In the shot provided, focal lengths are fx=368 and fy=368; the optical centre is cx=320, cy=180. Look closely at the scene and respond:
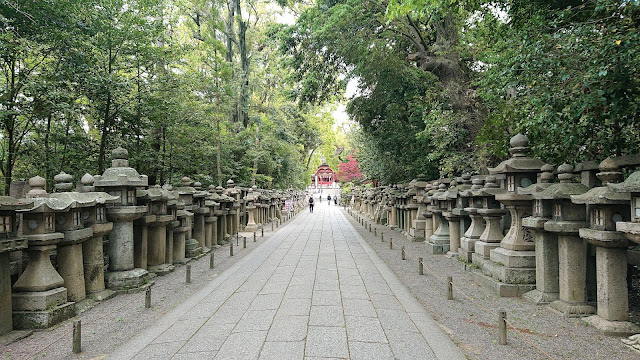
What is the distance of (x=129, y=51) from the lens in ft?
36.8

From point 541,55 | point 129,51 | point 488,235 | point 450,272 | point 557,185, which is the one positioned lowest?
point 450,272

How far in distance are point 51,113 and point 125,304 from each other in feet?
21.8

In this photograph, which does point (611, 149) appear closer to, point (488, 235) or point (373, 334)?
point (488, 235)

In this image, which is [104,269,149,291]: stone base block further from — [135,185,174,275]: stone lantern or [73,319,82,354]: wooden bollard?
[73,319,82,354]: wooden bollard

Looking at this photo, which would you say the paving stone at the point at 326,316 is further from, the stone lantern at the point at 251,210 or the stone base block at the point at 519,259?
the stone lantern at the point at 251,210

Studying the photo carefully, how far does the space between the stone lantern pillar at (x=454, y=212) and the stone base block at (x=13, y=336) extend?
8.60 meters

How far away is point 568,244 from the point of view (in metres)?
5.21

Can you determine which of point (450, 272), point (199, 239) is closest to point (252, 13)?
point (199, 239)

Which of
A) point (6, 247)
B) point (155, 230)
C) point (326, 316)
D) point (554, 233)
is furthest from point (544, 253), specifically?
point (155, 230)

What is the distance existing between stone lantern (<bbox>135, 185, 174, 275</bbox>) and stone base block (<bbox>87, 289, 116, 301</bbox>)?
124 centimetres

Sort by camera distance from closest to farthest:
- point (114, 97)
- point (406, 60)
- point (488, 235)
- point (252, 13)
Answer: point (488, 235), point (114, 97), point (406, 60), point (252, 13)

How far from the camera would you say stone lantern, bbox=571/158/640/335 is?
435 centimetres

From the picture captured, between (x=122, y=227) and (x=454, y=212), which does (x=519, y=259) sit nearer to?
(x=454, y=212)

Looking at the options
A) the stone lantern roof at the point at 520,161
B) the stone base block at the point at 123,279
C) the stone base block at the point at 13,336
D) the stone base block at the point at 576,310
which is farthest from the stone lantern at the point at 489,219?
the stone base block at the point at 13,336
